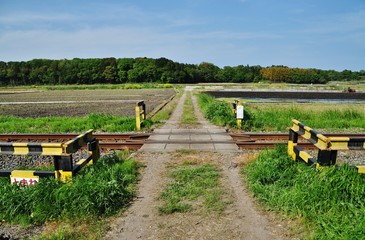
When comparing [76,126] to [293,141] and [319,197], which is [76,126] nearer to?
[293,141]

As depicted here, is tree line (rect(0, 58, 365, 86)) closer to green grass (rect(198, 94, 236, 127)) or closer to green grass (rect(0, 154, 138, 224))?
green grass (rect(198, 94, 236, 127))

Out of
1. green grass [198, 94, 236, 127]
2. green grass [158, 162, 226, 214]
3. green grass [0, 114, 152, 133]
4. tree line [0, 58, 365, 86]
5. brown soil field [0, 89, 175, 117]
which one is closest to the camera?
green grass [158, 162, 226, 214]

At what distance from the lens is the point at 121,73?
420 ft

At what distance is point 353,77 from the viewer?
150125 mm

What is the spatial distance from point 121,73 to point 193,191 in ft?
419

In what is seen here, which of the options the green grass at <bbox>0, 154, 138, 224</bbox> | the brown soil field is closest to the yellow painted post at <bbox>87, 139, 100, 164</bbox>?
the green grass at <bbox>0, 154, 138, 224</bbox>

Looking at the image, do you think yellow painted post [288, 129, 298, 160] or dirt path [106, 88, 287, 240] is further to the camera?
yellow painted post [288, 129, 298, 160]

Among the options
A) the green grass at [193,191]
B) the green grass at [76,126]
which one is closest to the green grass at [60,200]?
the green grass at [193,191]

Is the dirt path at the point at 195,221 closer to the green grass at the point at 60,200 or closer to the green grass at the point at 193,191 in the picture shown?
the green grass at the point at 193,191

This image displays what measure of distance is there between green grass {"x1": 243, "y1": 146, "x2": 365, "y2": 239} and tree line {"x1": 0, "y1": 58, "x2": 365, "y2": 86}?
119740 millimetres

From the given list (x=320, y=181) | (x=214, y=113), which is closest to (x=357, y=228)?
(x=320, y=181)

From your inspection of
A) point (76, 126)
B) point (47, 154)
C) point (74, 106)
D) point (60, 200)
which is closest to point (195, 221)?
point (60, 200)

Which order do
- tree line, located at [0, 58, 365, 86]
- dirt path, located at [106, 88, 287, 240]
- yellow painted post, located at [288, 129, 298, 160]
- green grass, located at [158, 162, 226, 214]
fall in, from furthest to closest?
tree line, located at [0, 58, 365, 86] → yellow painted post, located at [288, 129, 298, 160] → green grass, located at [158, 162, 226, 214] → dirt path, located at [106, 88, 287, 240]

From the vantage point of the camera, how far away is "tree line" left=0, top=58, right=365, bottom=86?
12538cm
